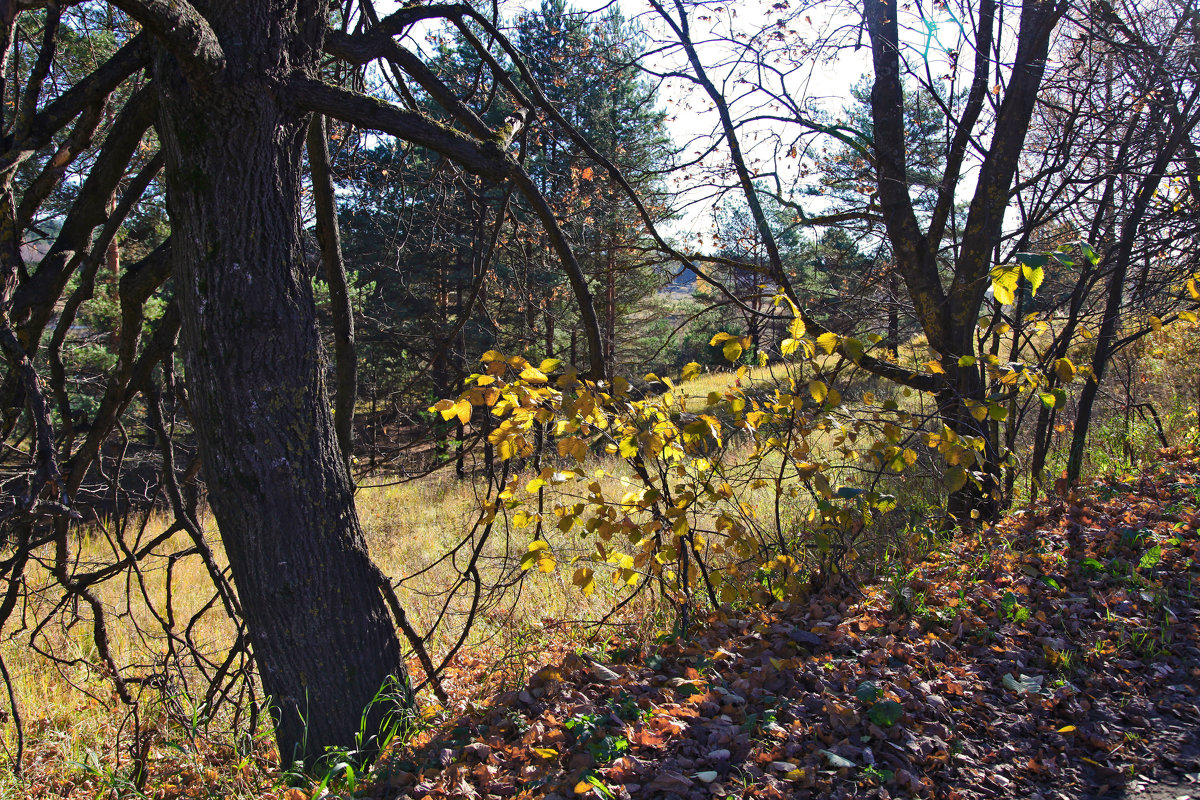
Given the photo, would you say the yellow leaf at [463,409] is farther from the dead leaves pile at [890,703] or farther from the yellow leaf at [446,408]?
the dead leaves pile at [890,703]

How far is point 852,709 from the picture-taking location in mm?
2602

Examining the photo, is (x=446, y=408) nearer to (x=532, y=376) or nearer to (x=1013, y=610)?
(x=532, y=376)

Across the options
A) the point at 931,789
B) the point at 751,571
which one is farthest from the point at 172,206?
the point at 751,571

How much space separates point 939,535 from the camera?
5215 millimetres

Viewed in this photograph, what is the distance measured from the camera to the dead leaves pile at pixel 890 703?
7.65ft

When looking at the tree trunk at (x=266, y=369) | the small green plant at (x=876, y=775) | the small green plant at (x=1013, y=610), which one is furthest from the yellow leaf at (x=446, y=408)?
the small green plant at (x=1013, y=610)

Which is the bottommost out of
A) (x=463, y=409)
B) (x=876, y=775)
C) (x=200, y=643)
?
(x=200, y=643)

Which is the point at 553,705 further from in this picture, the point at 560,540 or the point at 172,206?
the point at 560,540

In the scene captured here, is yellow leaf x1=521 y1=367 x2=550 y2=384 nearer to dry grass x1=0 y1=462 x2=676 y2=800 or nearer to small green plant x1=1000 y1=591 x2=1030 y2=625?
dry grass x1=0 y1=462 x2=676 y2=800

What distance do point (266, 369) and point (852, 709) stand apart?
255cm

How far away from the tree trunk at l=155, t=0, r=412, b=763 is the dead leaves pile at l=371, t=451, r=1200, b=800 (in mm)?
535

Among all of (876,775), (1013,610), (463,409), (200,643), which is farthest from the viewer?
(200,643)

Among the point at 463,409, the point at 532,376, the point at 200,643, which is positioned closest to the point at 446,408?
the point at 463,409

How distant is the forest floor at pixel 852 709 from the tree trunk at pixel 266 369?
1.53ft
